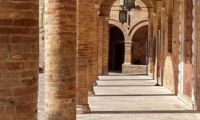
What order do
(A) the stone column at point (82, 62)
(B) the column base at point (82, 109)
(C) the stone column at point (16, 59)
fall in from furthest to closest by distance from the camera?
(A) the stone column at point (82, 62) < (B) the column base at point (82, 109) < (C) the stone column at point (16, 59)

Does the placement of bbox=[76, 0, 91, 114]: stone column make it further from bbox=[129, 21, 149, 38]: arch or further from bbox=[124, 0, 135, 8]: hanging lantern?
bbox=[124, 0, 135, 8]: hanging lantern

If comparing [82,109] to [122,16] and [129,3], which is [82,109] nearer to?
[122,16]

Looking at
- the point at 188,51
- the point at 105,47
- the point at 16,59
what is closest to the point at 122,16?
the point at 105,47

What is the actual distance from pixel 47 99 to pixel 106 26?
19237mm

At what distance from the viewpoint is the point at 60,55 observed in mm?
6727

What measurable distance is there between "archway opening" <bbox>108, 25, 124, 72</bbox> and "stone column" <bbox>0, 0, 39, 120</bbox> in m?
30.0

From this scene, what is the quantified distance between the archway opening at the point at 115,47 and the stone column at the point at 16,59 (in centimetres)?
3001

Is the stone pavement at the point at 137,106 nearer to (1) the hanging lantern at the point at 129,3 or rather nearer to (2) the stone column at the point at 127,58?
(2) the stone column at the point at 127,58

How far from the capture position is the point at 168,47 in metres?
17.3

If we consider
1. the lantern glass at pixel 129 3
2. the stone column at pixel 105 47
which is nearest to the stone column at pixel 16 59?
the stone column at pixel 105 47

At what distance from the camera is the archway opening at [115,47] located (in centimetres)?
3375

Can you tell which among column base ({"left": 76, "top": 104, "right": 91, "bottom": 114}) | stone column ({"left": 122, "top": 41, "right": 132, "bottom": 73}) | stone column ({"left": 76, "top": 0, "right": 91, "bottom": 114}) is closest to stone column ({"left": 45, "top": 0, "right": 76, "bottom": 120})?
column base ({"left": 76, "top": 104, "right": 91, "bottom": 114})

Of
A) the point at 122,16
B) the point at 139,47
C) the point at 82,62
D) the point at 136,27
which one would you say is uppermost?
the point at 122,16

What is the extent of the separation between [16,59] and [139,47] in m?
29.2
